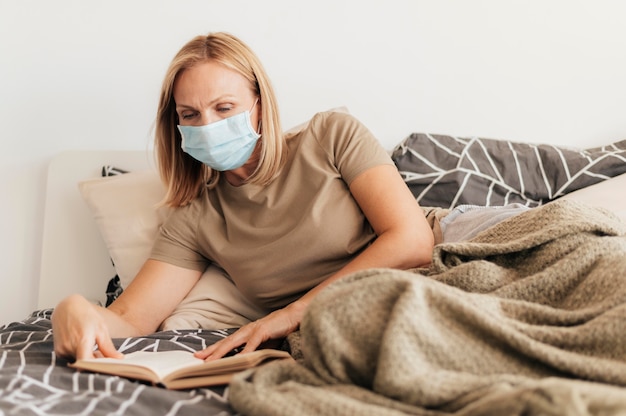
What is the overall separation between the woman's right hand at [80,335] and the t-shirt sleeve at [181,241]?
359 mm

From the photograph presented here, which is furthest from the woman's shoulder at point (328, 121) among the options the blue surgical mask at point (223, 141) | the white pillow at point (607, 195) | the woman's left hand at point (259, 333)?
the white pillow at point (607, 195)

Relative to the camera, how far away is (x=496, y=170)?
168cm

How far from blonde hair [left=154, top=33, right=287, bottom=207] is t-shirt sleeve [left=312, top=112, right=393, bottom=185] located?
0.10 m

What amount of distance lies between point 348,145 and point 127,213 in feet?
1.98

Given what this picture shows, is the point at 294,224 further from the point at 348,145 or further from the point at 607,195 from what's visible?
the point at 607,195

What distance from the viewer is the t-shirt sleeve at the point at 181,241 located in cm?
155

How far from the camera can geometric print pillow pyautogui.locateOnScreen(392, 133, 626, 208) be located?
1.64 metres

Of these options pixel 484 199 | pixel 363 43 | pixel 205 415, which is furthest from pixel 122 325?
pixel 363 43

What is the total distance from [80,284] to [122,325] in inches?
21.4

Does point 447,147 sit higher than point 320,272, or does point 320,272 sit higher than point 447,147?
point 447,147

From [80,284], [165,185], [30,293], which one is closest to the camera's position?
[165,185]

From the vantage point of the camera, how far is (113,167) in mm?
1902

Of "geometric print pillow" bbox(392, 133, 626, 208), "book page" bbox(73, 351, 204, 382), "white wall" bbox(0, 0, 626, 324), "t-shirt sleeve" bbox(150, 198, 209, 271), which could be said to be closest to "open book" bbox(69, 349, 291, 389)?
"book page" bbox(73, 351, 204, 382)

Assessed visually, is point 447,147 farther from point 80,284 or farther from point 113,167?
point 80,284
